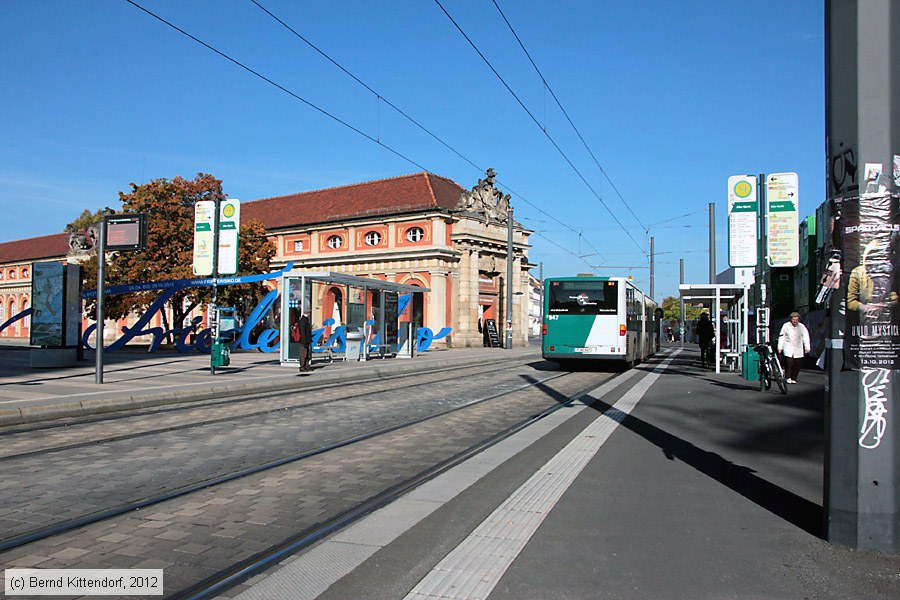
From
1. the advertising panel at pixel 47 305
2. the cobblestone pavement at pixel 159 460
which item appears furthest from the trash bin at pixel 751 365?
the advertising panel at pixel 47 305

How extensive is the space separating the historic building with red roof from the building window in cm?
7

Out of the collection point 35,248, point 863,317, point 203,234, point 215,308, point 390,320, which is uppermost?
point 35,248

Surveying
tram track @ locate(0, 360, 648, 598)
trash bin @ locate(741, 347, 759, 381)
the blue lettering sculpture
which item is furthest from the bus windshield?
tram track @ locate(0, 360, 648, 598)

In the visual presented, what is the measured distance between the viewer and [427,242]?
166ft

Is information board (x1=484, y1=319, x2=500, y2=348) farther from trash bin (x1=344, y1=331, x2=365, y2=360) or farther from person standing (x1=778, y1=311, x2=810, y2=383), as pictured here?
person standing (x1=778, y1=311, x2=810, y2=383)

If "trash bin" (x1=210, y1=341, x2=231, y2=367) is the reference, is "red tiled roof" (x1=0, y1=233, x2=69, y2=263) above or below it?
above

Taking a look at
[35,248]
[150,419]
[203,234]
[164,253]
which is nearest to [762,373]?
[150,419]

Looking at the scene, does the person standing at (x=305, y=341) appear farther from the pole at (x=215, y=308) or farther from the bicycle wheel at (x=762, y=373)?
the bicycle wheel at (x=762, y=373)

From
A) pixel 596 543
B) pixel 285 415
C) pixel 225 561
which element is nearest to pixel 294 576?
pixel 225 561

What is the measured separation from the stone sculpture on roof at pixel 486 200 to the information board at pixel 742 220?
31911 mm

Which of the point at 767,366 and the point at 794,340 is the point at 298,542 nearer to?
the point at 767,366

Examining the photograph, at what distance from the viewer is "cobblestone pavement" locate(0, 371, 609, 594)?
14.7ft

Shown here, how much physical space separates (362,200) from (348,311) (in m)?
30.9

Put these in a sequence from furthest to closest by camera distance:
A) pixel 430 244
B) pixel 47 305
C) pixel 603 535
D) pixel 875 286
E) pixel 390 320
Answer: pixel 430 244 < pixel 390 320 < pixel 47 305 < pixel 603 535 < pixel 875 286
